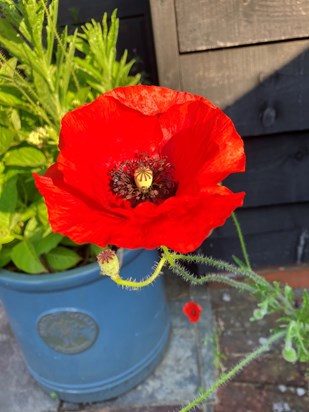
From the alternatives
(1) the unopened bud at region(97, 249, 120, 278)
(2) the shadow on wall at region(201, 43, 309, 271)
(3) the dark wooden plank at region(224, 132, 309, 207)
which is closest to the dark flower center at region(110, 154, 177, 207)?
(1) the unopened bud at region(97, 249, 120, 278)

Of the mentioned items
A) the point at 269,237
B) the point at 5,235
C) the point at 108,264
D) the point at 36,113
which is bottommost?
the point at 269,237

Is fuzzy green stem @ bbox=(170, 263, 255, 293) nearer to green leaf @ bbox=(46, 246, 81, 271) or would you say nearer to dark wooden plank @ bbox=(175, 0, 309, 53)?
green leaf @ bbox=(46, 246, 81, 271)

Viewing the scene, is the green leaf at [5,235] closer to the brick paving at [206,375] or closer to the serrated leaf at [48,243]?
the serrated leaf at [48,243]

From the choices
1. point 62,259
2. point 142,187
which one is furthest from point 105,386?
point 142,187

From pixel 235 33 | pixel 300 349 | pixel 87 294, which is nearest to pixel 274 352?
pixel 300 349

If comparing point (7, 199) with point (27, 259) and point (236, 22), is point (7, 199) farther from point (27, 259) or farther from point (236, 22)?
point (236, 22)

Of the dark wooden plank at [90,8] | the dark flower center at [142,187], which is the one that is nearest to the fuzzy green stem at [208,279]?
the dark flower center at [142,187]

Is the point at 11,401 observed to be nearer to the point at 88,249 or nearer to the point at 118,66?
the point at 88,249
